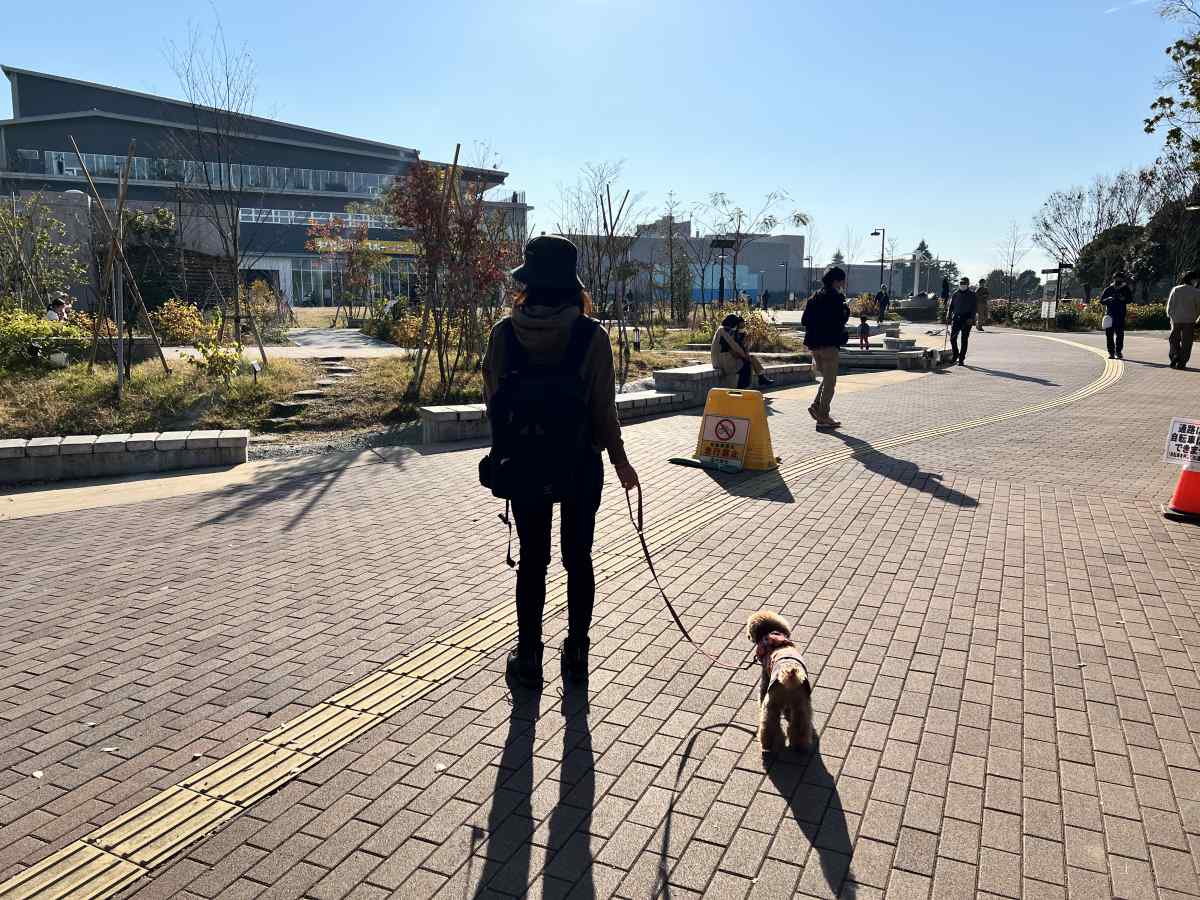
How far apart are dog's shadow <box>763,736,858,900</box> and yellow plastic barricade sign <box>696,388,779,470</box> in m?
5.10

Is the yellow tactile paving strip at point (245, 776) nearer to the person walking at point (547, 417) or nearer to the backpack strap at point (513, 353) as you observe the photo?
the person walking at point (547, 417)

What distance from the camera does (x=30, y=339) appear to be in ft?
37.8

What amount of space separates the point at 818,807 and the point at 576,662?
4.29ft

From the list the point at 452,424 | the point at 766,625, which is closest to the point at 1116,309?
the point at 452,424

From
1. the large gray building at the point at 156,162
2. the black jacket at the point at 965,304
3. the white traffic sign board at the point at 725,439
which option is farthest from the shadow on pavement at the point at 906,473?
the large gray building at the point at 156,162

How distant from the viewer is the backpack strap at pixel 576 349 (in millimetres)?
3496

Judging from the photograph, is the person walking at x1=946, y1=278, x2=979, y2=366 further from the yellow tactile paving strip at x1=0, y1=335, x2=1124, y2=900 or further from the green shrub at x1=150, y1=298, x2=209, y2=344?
the yellow tactile paving strip at x1=0, y1=335, x2=1124, y2=900

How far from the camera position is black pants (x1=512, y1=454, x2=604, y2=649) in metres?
3.64

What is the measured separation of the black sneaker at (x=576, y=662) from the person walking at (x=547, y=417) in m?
0.17

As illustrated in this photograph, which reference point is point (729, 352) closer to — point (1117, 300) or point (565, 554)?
point (565, 554)

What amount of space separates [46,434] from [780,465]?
26.2ft

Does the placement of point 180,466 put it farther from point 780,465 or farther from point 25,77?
point 25,77

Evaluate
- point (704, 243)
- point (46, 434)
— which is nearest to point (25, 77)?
point (704, 243)

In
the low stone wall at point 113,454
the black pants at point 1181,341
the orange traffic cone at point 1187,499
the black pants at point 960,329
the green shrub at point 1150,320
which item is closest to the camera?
the orange traffic cone at point 1187,499
